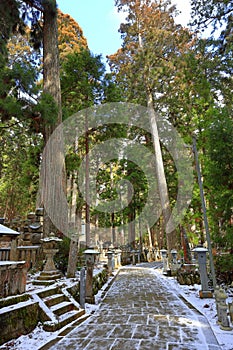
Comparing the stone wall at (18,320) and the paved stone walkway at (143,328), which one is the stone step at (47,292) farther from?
the paved stone walkway at (143,328)

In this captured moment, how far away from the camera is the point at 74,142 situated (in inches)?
568

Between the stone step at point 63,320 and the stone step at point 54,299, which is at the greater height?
the stone step at point 54,299

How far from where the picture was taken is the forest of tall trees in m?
6.88

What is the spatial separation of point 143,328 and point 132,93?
44.2 ft

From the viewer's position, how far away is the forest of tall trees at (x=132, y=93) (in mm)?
6883

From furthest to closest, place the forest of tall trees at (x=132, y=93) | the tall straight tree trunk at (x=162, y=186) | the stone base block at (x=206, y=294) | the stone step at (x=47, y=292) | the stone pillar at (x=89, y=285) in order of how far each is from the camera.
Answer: the tall straight tree trunk at (x=162, y=186) → the forest of tall trees at (x=132, y=93) → the stone base block at (x=206, y=294) → the stone pillar at (x=89, y=285) → the stone step at (x=47, y=292)

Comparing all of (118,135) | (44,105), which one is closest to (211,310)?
(44,105)

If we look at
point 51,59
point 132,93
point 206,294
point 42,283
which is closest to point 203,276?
point 206,294

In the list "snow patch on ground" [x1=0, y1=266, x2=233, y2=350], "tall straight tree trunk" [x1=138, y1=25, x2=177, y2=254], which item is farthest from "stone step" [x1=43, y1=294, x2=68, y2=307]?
"tall straight tree trunk" [x1=138, y1=25, x2=177, y2=254]

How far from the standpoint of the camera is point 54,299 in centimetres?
475

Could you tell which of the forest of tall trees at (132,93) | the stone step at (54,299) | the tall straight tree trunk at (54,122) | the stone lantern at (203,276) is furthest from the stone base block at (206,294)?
the tall straight tree trunk at (54,122)

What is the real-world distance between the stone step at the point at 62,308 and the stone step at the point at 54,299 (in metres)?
0.07

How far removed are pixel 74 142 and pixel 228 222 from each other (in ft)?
32.8

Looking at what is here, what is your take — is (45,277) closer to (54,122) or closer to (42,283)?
(42,283)
